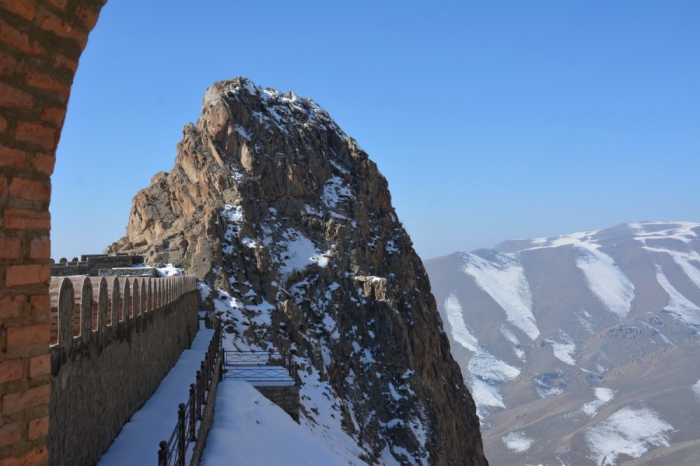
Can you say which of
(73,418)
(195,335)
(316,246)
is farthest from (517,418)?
(73,418)

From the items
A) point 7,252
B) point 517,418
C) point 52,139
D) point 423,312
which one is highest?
point 52,139

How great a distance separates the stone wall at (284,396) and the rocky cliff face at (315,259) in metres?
12.3

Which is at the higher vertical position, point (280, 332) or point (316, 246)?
point (316, 246)

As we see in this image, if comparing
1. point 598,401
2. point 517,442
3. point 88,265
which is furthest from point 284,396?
point 598,401

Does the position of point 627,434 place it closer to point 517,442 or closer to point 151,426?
point 517,442

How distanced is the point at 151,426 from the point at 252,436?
→ 294 cm

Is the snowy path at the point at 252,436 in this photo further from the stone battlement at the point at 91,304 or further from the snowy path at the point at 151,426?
the stone battlement at the point at 91,304

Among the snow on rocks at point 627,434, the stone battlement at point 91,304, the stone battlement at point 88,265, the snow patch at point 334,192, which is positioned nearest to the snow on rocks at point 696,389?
the snow on rocks at point 627,434

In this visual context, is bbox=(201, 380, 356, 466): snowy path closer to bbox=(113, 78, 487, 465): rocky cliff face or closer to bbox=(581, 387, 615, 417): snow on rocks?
bbox=(113, 78, 487, 465): rocky cliff face

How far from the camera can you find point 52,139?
A: 147 inches

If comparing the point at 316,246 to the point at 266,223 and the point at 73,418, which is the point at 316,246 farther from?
the point at 73,418

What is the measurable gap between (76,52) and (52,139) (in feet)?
2.09

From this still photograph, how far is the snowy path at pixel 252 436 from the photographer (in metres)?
10.5

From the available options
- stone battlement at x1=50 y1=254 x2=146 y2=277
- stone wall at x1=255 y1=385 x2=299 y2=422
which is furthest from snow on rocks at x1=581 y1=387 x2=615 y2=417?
stone wall at x1=255 y1=385 x2=299 y2=422
